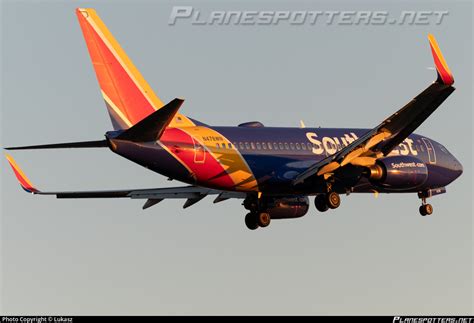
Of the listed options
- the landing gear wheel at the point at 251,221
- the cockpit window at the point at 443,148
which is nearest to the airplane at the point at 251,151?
the landing gear wheel at the point at 251,221

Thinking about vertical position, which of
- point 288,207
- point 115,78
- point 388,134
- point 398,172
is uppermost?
point 115,78

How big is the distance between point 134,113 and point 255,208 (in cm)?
918

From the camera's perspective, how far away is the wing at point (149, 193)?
189ft

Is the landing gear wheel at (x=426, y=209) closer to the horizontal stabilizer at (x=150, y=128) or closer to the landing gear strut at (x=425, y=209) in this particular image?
the landing gear strut at (x=425, y=209)

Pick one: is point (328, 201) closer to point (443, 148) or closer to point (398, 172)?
point (398, 172)

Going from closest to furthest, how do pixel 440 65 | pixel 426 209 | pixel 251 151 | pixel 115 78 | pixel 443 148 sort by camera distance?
pixel 440 65 → pixel 115 78 → pixel 251 151 → pixel 426 209 → pixel 443 148

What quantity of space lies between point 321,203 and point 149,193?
31.7ft

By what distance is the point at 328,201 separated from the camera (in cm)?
5338

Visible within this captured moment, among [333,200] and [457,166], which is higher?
[457,166]

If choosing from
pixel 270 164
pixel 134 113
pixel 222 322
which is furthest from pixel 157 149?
pixel 222 322

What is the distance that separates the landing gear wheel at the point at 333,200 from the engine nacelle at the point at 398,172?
1825mm

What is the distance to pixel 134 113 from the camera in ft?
167

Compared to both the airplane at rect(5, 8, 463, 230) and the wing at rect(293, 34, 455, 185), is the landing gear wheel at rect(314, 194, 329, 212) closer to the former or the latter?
the airplane at rect(5, 8, 463, 230)

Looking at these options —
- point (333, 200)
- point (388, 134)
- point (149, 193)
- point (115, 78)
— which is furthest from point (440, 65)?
point (149, 193)
